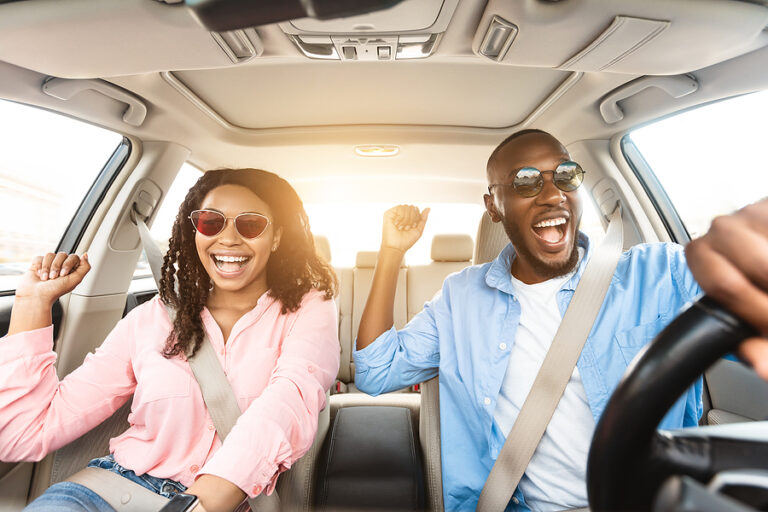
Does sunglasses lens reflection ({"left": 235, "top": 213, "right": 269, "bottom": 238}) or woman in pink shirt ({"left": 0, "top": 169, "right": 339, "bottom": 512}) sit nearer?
woman in pink shirt ({"left": 0, "top": 169, "right": 339, "bottom": 512})

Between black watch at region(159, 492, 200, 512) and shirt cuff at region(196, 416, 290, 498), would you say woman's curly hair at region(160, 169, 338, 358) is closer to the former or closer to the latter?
shirt cuff at region(196, 416, 290, 498)

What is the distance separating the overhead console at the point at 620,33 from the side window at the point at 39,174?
176cm

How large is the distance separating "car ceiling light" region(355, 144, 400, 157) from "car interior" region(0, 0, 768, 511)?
1 cm

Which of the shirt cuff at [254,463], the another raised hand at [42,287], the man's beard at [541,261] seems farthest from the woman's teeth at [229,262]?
the man's beard at [541,261]

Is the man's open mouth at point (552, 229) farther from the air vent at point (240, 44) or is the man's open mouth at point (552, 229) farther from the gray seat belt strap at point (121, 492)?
the gray seat belt strap at point (121, 492)

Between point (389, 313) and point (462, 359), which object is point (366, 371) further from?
point (462, 359)

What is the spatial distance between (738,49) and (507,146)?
27.8 inches

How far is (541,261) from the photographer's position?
56.2 inches

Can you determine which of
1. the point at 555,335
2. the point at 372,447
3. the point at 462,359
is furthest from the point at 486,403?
the point at 372,447

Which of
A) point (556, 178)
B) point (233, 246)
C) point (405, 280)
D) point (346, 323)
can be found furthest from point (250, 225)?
point (405, 280)

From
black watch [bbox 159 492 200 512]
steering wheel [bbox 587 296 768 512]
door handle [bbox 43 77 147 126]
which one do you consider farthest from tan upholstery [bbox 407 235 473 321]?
steering wheel [bbox 587 296 768 512]

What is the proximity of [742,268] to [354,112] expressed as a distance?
1.90 meters

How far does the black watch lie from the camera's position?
0.94 meters

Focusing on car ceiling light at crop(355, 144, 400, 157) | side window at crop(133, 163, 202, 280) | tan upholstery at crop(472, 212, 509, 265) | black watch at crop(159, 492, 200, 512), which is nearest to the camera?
black watch at crop(159, 492, 200, 512)
